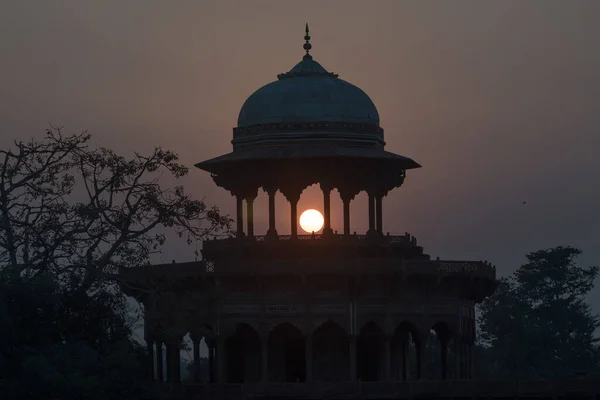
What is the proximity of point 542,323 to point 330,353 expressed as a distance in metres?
48.0

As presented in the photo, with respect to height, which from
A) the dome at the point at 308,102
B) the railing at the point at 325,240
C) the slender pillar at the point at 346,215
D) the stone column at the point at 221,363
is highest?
the dome at the point at 308,102

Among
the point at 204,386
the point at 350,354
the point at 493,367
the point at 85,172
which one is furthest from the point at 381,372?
the point at 493,367

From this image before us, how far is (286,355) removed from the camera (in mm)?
80625

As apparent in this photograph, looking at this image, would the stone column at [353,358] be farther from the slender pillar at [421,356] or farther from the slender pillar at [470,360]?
the slender pillar at [470,360]

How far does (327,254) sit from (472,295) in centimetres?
715

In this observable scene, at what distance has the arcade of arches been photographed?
78.6m

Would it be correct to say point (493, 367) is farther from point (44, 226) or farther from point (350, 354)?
point (44, 226)

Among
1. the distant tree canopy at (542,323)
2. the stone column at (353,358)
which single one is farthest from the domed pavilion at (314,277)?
the distant tree canopy at (542,323)

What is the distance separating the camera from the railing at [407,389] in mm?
74500

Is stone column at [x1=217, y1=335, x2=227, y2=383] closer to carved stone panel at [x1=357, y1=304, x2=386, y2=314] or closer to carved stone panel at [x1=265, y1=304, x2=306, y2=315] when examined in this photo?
carved stone panel at [x1=265, y1=304, x2=306, y2=315]

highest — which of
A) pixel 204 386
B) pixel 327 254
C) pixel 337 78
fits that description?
pixel 337 78

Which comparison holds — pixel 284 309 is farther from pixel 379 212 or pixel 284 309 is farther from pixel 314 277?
pixel 379 212

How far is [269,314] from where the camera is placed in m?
78.1

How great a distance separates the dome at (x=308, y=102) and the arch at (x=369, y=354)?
8.99 metres
